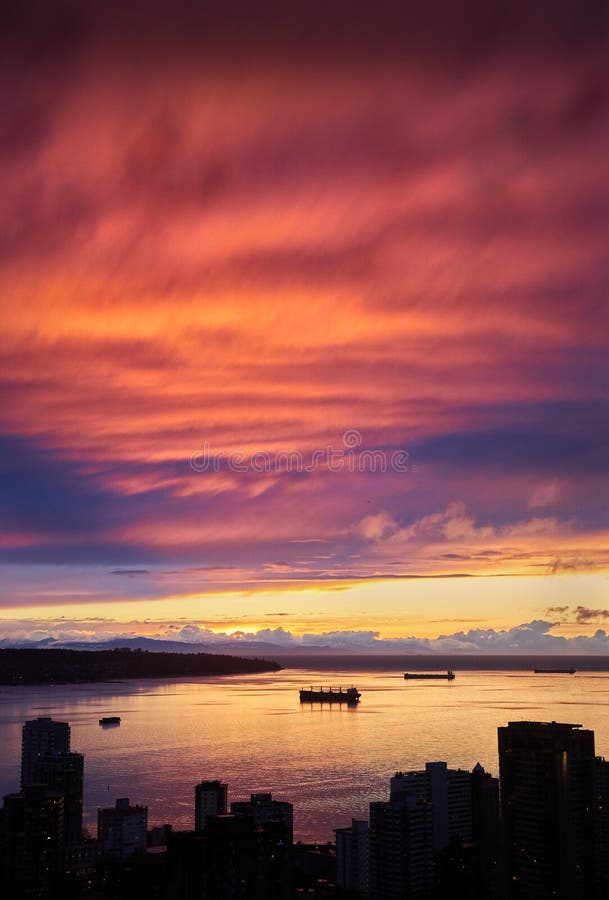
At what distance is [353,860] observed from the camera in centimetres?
5791

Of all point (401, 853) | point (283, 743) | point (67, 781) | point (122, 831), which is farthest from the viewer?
point (283, 743)

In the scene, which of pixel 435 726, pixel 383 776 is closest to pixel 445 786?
pixel 383 776

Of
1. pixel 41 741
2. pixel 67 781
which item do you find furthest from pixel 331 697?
pixel 67 781

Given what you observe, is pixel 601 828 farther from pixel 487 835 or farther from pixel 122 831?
pixel 122 831

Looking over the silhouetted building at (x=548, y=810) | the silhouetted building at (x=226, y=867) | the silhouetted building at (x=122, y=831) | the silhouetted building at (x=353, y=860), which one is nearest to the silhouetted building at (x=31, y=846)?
the silhouetted building at (x=122, y=831)

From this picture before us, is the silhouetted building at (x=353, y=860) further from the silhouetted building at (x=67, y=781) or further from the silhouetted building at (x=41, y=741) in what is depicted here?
the silhouetted building at (x=41, y=741)

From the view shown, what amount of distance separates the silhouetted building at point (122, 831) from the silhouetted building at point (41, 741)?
3150 cm

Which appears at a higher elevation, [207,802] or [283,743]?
[207,802]

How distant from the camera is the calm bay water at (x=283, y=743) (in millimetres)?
84500

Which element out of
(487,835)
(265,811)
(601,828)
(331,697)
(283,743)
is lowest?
(487,835)

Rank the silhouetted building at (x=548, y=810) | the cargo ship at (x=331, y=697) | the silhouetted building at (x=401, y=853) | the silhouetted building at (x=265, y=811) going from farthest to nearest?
the cargo ship at (x=331, y=697) < the silhouetted building at (x=265, y=811) < the silhouetted building at (x=401, y=853) < the silhouetted building at (x=548, y=810)

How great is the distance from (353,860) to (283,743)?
6357cm

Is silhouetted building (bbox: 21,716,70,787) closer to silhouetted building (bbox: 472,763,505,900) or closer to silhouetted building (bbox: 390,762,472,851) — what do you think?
silhouetted building (bbox: 390,762,472,851)

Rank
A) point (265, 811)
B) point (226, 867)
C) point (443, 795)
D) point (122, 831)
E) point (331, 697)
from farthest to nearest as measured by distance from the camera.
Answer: point (331, 697)
point (443, 795)
point (122, 831)
point (265, 811)
point (226, 867)
